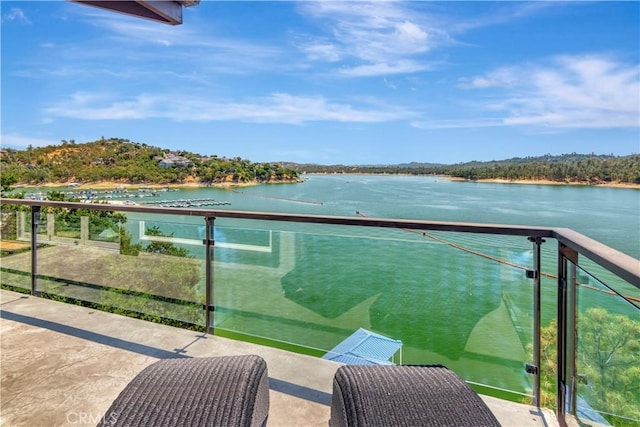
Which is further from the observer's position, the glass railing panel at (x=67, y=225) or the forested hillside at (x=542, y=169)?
the forested hillside at (x=542, y=169)

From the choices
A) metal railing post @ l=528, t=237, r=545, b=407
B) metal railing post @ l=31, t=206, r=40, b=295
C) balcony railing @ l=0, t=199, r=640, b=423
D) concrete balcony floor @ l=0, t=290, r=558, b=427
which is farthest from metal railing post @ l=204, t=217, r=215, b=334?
metal railing post @ l=528, t=237, r=545, b=407

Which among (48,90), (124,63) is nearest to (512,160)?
(124,63)

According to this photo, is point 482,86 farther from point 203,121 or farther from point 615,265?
point 615,265

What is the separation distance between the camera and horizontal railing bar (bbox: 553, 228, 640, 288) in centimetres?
105

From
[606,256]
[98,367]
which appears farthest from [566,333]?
[98,367]

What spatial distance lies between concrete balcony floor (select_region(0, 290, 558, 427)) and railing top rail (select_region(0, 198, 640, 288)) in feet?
3.05

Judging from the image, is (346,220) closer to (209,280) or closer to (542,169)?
(209,280)

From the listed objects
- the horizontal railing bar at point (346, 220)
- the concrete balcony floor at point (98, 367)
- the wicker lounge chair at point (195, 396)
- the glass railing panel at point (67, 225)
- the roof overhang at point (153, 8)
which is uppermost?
the roof overhang at point (153, 8)

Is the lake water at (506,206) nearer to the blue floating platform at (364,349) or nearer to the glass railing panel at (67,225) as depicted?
the glass railing panel at (67,225)

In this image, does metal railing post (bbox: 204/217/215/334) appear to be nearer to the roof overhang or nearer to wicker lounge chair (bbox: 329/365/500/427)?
wicker lounge chair (bbox: 329/365/500/427)

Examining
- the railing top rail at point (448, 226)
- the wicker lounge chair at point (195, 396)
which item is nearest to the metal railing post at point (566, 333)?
the railing top rail at point (448, 226)

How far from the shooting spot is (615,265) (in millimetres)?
1146

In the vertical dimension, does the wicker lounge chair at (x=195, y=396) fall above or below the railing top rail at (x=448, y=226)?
below

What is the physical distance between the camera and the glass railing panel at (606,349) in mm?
1206
